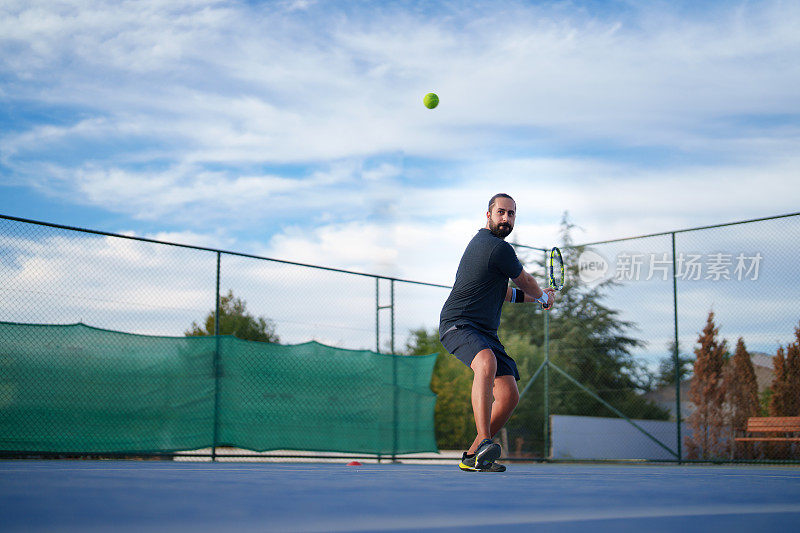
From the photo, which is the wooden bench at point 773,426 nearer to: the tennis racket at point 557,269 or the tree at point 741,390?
the tree at point 741,390

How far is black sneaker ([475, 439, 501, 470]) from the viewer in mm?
4160

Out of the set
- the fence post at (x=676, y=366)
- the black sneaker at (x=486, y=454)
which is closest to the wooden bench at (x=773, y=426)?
the fence post at (x=676, y=366)

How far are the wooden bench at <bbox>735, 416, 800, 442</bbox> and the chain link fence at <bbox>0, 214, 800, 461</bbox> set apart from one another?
0.96 feet

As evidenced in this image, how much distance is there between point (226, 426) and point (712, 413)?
9470 millimetres

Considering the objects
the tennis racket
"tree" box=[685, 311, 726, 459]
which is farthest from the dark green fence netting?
"tree" box=[685, 311, 726, 459]

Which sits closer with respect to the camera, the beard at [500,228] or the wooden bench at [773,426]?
the beard at [500,228]

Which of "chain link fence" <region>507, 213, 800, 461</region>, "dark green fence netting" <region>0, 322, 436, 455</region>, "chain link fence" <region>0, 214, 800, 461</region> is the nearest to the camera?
"dark green fence netting" <region>0, 322, 436, 455</region>

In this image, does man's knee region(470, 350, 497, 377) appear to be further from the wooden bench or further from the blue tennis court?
the wooden bench

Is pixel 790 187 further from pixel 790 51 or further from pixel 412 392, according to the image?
pixel 412 392

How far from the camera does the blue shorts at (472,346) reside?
14.2ft

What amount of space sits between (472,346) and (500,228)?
0.74 meters

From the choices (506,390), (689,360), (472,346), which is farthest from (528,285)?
(689,360)

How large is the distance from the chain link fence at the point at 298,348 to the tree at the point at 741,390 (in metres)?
0.04

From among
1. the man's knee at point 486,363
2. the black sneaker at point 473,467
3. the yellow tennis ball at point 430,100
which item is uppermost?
the yellow tennis ball at point 430,100
